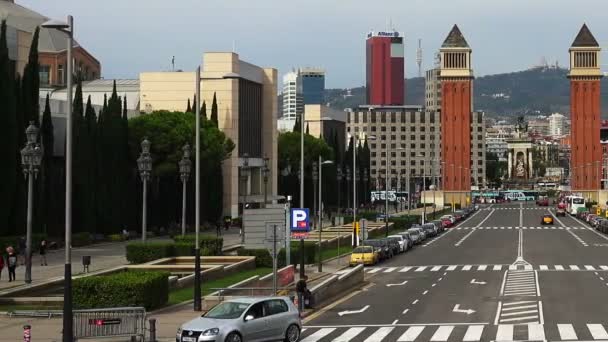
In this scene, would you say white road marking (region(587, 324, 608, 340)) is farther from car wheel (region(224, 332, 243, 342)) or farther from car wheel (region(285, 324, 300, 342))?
car wheel (region(224, 332, 243, 342))

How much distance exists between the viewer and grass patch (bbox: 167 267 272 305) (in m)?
39.0

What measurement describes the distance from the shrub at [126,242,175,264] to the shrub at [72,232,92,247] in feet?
56.6

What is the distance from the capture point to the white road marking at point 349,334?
29000 millimetres

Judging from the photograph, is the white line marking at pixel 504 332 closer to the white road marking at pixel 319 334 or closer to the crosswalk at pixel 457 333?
the crosswalk at pixel 457 333

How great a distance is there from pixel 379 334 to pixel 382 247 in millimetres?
37053

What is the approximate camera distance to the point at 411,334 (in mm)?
30062

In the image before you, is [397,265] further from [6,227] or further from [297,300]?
[297,300]

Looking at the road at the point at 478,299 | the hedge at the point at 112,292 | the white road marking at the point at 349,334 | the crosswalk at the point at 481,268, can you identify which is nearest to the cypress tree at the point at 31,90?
the crosswalk at the point at 481,268

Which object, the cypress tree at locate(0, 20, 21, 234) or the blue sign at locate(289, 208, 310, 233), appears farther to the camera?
the cypress tree at locate(0, 20, 21, 234)

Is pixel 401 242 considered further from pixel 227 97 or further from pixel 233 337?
pixel 233 337

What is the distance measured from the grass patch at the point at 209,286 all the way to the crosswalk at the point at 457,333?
825 cm

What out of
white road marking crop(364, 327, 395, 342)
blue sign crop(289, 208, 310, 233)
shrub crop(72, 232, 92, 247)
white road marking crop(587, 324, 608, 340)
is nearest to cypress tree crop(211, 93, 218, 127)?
shrub crop(72, 232, 92, 247)

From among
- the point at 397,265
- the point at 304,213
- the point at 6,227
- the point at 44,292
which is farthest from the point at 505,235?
the point at 44,292

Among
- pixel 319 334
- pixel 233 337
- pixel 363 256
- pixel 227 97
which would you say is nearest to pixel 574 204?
pixel 227 97
